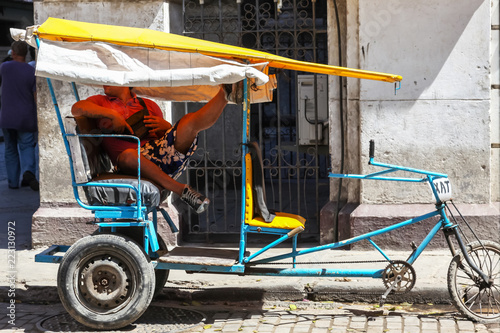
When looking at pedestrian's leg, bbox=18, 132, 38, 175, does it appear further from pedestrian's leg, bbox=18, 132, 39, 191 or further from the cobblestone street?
the cobblestone street

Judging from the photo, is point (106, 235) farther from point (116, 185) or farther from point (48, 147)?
point (48, 147)

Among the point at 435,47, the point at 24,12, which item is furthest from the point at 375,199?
the point at 24,12

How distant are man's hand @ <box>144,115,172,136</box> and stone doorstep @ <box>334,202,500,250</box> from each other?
233 centimetres

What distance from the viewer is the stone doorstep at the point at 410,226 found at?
7488 mm

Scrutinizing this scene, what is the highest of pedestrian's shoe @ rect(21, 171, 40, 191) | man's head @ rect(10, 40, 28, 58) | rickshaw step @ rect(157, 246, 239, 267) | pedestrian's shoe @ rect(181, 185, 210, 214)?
man's head @ rect(10, 40, 28, 58)

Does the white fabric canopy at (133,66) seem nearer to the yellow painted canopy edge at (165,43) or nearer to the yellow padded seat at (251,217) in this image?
the yellow painted canopy edge at (165,43)

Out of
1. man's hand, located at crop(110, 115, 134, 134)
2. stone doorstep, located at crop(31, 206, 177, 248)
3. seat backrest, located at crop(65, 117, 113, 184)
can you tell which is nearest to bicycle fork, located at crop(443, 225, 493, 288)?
man's hand, located at crop(110, 115, 134, 134)

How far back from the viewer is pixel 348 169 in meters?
7.97

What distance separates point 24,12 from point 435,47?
17.6m

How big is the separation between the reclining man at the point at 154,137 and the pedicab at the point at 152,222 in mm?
124

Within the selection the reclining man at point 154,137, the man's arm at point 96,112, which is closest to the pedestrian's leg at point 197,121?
the reclining man at point 154,137

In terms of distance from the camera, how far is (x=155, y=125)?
6160mm

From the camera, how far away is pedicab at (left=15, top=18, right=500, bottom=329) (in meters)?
5.29

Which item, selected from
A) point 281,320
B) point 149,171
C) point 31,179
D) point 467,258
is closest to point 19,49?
point 31,179
